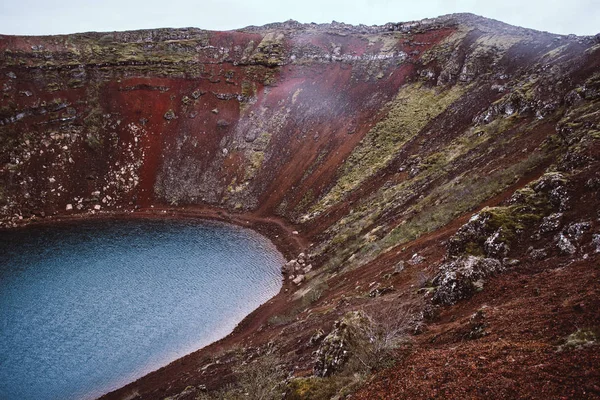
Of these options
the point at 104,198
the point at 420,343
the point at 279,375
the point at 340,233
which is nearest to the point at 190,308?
the point at 340,233

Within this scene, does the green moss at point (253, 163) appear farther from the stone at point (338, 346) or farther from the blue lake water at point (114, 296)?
the stone at point (338, 346)

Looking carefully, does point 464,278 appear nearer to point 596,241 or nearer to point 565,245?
point 565,245

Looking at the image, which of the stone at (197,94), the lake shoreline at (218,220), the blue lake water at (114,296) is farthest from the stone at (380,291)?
the stone at (197,94)

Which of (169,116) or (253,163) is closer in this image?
(253,163)

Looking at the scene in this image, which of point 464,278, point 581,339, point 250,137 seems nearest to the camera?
point 581,339

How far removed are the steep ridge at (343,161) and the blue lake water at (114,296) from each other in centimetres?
347

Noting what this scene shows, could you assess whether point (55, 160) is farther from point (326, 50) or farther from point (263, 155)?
point (326, 50)

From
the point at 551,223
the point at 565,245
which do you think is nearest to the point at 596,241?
the point at 565,245

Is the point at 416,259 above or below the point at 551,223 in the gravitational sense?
below

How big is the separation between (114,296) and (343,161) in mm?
36532

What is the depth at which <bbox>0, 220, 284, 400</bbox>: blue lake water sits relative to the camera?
102 feet

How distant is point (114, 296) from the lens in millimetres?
40750

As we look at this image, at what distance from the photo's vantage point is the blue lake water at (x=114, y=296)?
31.2 m

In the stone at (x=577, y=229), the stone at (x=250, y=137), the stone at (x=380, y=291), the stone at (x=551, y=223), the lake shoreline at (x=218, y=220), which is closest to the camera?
the stone at (x=577, y=229)
